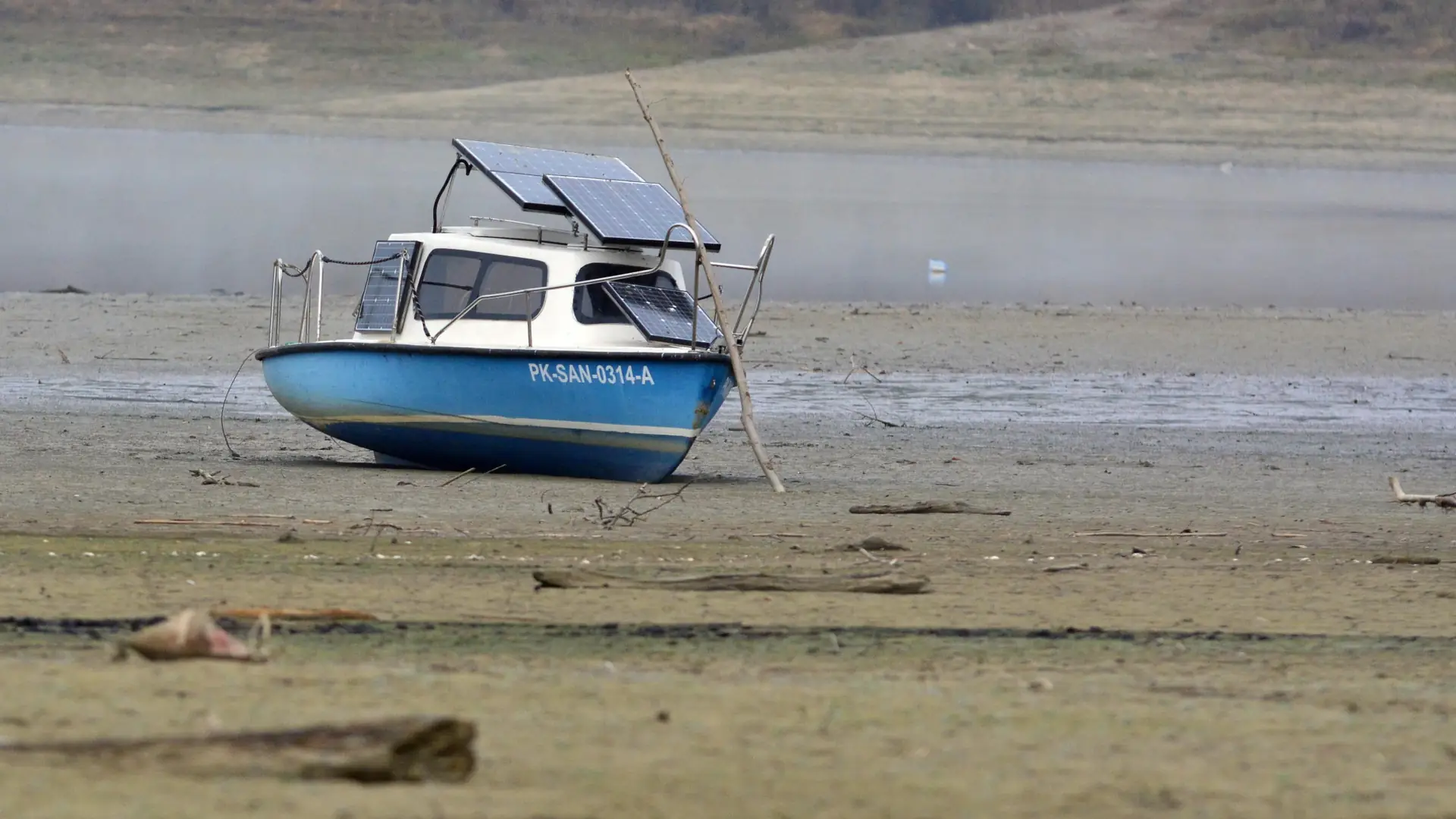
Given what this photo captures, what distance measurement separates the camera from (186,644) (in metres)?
6.71

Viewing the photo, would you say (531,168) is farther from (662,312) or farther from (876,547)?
(876,547)

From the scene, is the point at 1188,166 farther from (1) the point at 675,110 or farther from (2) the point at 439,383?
(2) the point at 439,383

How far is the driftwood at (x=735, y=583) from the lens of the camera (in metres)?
8.92

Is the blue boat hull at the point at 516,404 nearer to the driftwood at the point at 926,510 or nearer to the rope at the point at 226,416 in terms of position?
the rope at the point at 226,416

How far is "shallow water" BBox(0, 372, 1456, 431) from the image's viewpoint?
16828 mm

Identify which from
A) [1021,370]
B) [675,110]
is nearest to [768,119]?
[675,110]

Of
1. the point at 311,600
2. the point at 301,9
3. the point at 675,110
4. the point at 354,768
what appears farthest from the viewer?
the point at 301,9

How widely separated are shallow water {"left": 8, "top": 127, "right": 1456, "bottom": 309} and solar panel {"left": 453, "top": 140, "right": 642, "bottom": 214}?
1234 cm

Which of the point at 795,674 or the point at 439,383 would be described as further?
the point at 439,383

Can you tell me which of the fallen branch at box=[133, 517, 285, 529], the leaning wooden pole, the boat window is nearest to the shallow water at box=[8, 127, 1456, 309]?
the leaning wooden pole

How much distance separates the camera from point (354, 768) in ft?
17.6

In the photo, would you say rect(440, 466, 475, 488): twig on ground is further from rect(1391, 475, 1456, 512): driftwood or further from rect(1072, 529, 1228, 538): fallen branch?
rect(1391, 475, 1456, 512): driftwood

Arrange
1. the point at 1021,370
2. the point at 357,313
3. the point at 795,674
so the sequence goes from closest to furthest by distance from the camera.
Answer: the point at 795,674 → the point at 357,313 → the point at 1021,370

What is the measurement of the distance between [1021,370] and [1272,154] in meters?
51.2
